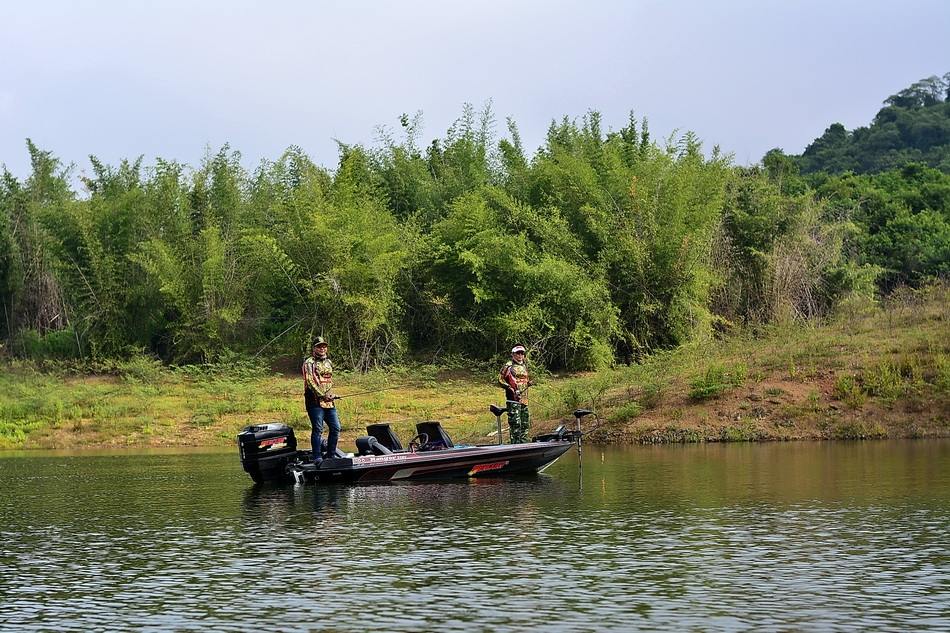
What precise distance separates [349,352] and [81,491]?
62.9 feet

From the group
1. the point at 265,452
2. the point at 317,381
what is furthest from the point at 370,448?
the point at 265,452

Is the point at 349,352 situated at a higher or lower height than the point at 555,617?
higher

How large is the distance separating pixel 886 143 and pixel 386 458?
198 ft

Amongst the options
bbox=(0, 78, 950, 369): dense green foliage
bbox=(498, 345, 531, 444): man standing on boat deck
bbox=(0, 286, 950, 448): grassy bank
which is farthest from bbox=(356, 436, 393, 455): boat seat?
bbox=(0, 78, 950, 369): dense green foliage

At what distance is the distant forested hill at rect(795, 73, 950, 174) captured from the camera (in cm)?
6806

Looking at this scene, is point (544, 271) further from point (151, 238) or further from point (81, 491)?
point (81, 491)

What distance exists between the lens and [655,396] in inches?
1049

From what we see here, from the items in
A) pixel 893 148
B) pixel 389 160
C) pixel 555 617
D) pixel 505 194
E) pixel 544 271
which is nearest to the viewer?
pixel 555 617

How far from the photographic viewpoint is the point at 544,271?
35.5m

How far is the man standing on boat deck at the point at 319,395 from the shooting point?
1848 cm

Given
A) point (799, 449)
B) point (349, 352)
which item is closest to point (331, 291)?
point (349, 352)

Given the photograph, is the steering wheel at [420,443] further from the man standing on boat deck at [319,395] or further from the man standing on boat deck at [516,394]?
the man standing on boat deck at [516,394]

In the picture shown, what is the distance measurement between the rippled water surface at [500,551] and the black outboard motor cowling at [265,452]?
34 cm

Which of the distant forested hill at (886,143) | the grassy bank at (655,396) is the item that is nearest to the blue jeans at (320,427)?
the grassy bank at (655,396)
